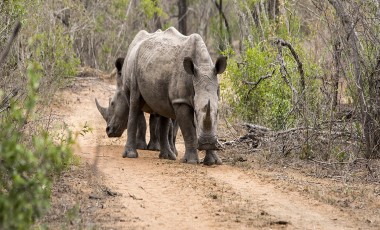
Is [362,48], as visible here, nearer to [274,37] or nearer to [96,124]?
[274,37]

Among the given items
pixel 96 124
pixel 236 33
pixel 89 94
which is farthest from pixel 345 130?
pixel 236 33

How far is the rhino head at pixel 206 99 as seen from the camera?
10.2 m

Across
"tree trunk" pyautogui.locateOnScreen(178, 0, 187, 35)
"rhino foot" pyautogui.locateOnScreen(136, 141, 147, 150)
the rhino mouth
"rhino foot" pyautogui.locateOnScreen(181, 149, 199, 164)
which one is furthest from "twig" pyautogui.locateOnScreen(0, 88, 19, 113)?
"tree trunk" pyautogui.locateOnScreen(178, 0, 187, 35)

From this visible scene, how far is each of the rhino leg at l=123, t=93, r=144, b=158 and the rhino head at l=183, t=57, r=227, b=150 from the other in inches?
60.0

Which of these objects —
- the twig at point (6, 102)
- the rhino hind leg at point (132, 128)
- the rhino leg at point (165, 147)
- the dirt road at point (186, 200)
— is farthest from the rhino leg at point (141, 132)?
the twig at point (6, 102)

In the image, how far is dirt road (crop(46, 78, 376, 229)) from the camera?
716 centimetres

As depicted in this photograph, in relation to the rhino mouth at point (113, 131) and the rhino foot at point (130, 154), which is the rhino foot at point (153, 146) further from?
the rhino foot at point (130, 154)

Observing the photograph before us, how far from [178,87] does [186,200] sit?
10.3 ft

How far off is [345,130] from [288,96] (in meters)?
1.65

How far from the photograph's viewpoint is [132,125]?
12109mm

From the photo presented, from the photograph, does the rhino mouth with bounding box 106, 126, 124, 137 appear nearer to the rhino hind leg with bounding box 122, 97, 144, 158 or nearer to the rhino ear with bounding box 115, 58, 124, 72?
the rhino hind leg with bounding box 122, 97, 144, 158

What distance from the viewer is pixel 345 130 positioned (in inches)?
450

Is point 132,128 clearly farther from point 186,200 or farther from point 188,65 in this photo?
point 186,200

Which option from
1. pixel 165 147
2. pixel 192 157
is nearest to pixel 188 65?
pixel 192 157
